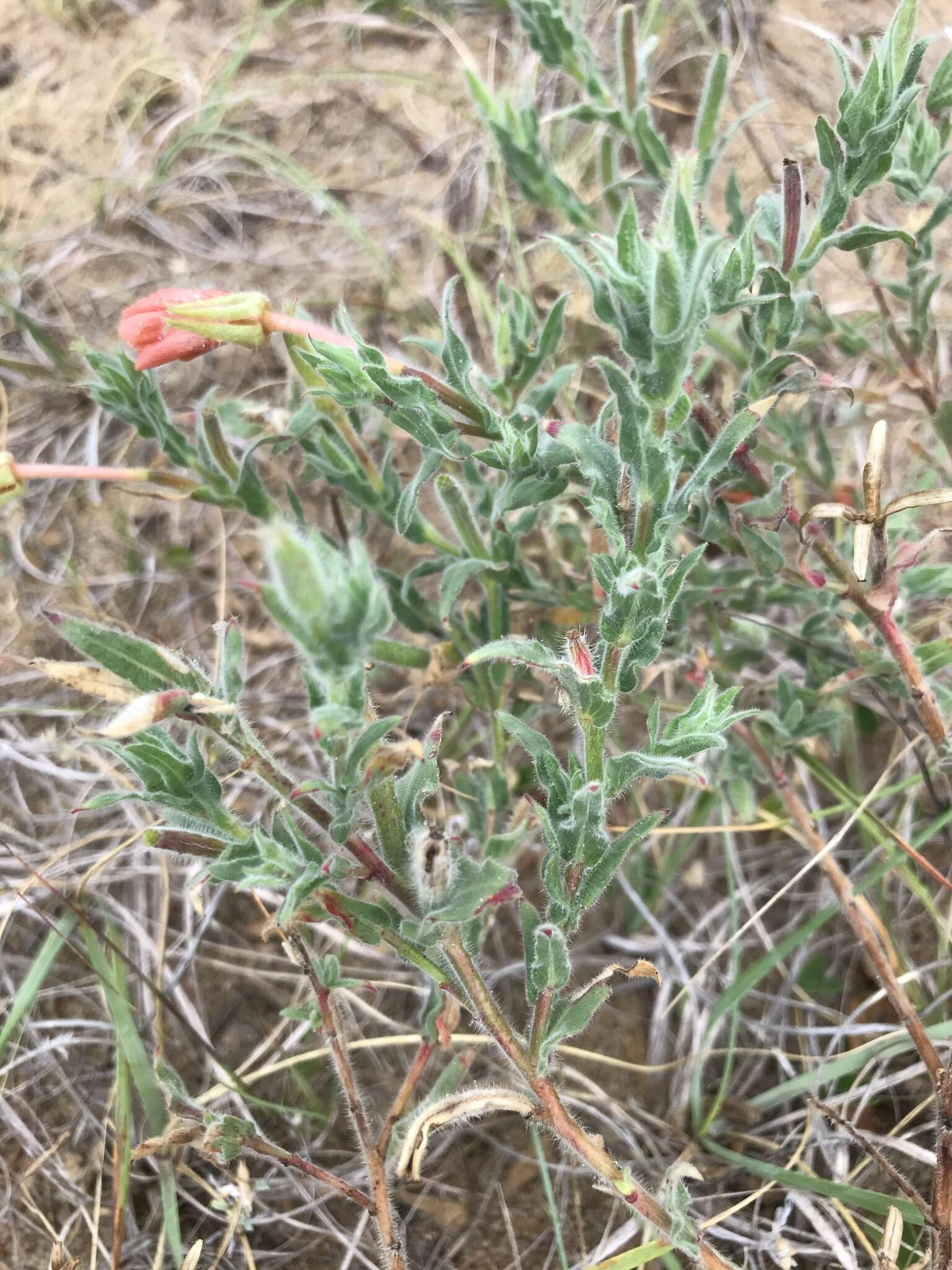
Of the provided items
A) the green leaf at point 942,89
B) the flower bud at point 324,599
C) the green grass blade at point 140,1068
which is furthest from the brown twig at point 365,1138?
the green leaf at point 942,89

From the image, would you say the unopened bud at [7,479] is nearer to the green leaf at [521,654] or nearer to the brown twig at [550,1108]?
the green leaf at [521,654]

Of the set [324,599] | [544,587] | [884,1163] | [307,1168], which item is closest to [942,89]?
[544,587]

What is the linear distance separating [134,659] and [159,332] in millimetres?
752

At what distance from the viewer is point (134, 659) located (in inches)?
60.0

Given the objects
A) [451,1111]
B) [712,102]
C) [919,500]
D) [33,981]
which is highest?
[712,102]

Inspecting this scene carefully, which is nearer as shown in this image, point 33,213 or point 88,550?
point 88,550

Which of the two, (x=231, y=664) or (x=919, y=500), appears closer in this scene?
(x=231, y=664)

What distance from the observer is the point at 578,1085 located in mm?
2484

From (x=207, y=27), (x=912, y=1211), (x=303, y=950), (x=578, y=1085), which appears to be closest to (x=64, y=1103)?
(x=303, y=950)

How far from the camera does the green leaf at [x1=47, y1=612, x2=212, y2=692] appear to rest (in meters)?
1.49

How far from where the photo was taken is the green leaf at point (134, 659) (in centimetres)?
149

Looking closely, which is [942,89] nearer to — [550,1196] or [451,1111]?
[451,1111]

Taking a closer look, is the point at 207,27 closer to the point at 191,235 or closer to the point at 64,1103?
the point at 191,235

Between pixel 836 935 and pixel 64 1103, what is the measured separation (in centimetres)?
196
